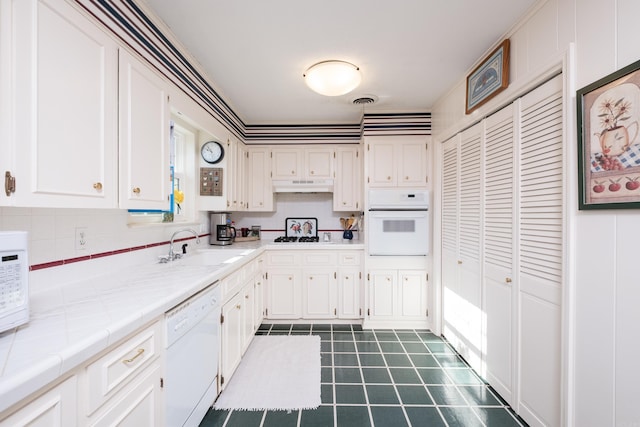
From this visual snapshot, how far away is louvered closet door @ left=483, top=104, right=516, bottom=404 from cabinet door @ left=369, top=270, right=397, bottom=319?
114 cm

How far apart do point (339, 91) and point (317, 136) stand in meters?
1.41

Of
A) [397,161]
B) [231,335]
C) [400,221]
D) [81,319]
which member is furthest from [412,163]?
[81,319]

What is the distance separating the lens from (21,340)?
87 centimetres

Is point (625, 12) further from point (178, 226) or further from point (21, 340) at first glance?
point (178, 226)

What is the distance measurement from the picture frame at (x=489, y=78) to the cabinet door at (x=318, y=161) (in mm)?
1727

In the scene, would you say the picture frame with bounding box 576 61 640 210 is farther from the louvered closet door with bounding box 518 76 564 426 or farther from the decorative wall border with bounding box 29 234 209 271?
the decorative wall border with bounding box 29 234 209 271

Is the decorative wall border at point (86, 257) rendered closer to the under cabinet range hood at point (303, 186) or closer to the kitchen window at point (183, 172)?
the kitchen window at point (183, 172)

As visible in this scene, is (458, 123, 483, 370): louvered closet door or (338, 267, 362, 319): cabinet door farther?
(338, 267, 362, 319): cabinet door

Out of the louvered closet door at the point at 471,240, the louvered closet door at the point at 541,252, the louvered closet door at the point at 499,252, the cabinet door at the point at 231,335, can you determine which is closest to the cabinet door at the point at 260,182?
the cabinet door at the point at 231,335

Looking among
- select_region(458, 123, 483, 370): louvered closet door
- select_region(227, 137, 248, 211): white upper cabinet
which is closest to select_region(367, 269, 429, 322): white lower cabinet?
select_region(458, 123, 483, 370): louvered closet door

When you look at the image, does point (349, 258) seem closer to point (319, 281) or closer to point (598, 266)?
point (319, 281)

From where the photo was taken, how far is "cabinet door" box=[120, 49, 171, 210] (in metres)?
1.47

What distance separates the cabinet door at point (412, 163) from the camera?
10.7ft

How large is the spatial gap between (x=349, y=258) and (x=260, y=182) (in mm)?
1510
